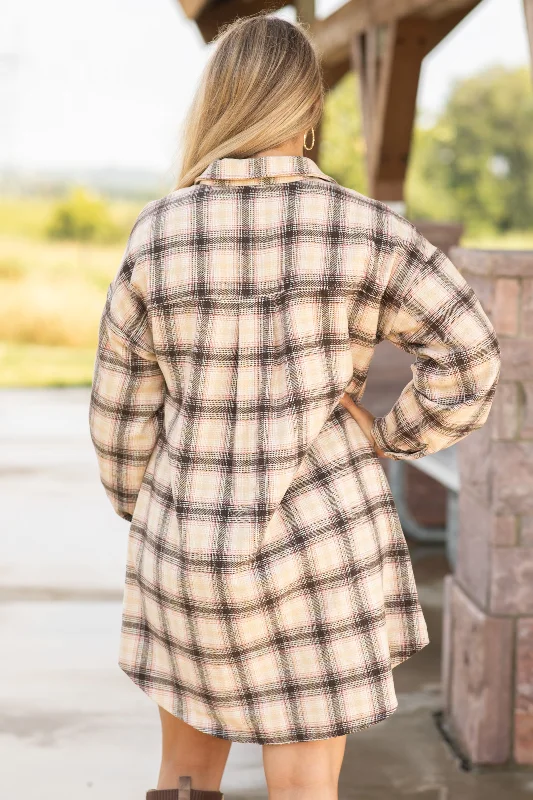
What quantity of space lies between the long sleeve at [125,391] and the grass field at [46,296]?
7.66m

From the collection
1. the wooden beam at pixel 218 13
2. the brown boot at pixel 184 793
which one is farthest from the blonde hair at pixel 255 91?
the wooden beam at pixel 218 13

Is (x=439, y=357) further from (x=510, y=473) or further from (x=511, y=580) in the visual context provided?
(x=511, y=580)

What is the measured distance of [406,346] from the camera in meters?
1.58

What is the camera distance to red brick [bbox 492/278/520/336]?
7.77ft

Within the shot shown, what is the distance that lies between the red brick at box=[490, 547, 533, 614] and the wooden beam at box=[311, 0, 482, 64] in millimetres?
2578

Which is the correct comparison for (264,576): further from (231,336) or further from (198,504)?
(231,336)

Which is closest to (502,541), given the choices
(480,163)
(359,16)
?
(359,16)

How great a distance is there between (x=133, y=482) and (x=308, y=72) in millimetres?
675

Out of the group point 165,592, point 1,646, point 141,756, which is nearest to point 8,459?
point 1,646

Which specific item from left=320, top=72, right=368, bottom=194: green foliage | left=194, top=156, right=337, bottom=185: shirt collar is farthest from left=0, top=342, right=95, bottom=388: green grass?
left=320, top=72, right=368, bottom=194: green foliage

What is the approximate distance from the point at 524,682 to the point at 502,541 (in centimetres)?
35

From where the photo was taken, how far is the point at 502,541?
2453mm

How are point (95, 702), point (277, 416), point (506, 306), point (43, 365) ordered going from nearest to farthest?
point (277, 416) → point (506, 306) → point (95, 702) → point (43, 365)

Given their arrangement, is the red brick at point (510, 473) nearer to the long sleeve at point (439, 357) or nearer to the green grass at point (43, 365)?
the long sleeve at point (439, 357)
